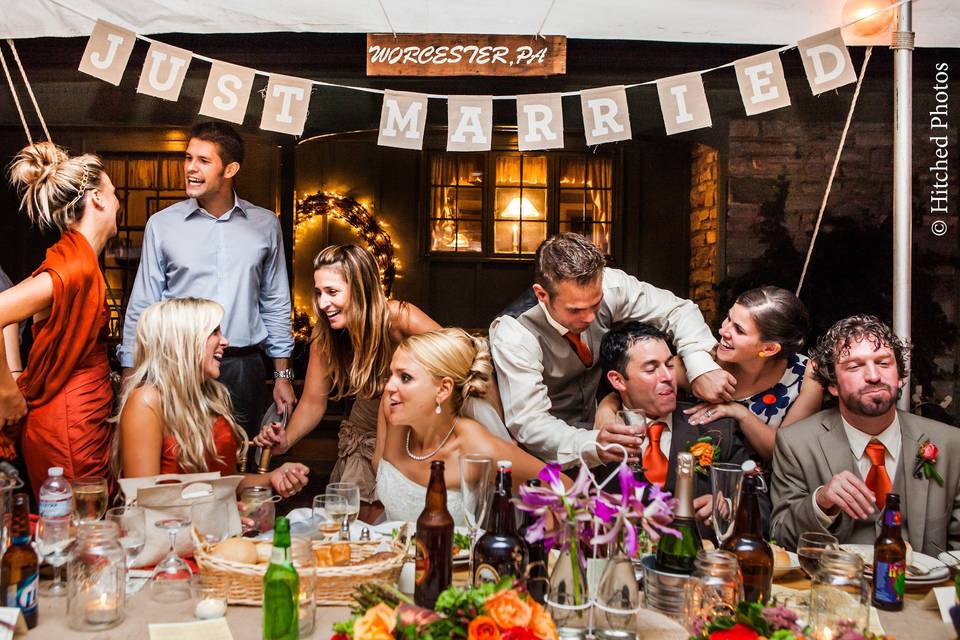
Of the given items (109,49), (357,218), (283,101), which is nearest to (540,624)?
(283,101)

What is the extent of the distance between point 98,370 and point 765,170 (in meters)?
2.99

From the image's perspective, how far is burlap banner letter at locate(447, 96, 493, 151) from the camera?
3184 millimetres

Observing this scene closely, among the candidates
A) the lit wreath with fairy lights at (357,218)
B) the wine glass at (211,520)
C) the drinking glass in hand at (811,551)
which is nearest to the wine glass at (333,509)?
the wine glass at (211,520)

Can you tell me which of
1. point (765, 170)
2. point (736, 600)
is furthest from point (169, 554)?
point (765, 170)

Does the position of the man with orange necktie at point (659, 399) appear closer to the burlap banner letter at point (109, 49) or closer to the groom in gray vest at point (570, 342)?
the groom in gray vest at point (570, 342)

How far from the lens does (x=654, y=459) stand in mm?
2713

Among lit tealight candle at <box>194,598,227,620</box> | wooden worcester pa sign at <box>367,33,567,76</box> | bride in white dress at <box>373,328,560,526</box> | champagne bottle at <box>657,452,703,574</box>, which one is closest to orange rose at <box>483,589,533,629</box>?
champagne bottle at <box>657,452,703,574</box>

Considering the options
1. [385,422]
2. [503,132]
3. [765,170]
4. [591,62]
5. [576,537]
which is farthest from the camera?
[503,132]

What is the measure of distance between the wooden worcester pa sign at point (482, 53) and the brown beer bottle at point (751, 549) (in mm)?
2134

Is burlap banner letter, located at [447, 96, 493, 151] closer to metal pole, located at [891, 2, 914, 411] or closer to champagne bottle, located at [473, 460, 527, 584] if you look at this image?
metal pole, located at [891, 2, 914, 411]

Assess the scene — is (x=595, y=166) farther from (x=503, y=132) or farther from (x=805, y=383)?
(x=805, y=383)

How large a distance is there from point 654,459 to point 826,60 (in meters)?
1.56

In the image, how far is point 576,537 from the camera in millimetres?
1454

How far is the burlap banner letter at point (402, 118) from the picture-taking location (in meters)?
3.16
